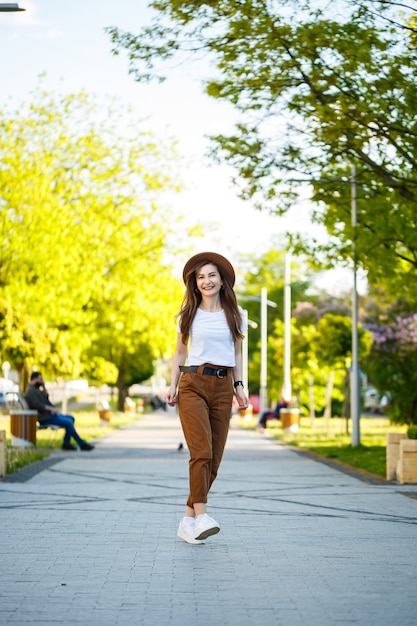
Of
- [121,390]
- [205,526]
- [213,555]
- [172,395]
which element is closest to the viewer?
[213,555]

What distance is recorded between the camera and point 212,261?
9375 mm

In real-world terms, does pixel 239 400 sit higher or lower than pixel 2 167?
lower

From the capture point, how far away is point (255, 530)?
1022cm

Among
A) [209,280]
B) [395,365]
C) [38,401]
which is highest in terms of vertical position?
[395,365]

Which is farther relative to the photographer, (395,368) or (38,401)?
(395,368)

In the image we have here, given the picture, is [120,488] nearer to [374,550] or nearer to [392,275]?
[374,550]

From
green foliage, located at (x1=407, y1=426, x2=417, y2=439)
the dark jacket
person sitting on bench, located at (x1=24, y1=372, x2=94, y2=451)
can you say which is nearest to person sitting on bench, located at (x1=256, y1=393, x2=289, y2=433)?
person sitting on bench, located at (x1=24, y1=372, x2=94, y2=451)

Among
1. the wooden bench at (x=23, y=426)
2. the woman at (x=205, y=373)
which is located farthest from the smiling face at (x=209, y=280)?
the wooden bench at (x=23, y=426)

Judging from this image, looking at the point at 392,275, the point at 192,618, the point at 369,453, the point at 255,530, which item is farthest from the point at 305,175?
the point at 192,618

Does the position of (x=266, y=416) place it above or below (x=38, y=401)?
below

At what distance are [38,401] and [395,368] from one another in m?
22.2

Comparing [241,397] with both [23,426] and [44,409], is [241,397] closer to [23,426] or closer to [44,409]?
[23,426]

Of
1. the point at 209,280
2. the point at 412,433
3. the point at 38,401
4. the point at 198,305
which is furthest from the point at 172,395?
the point at 38,401

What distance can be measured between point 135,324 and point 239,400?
2607cm
